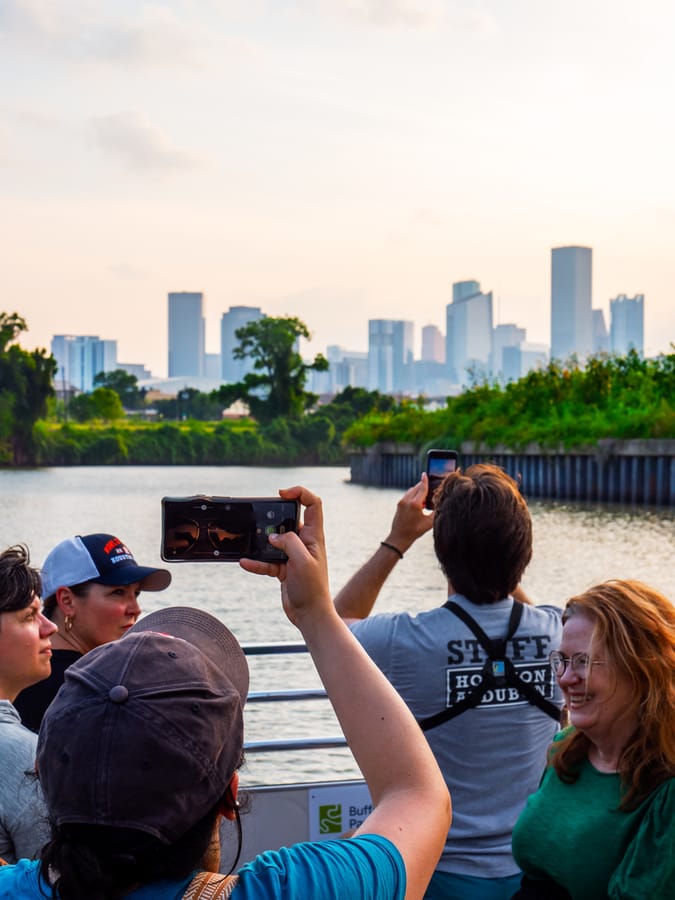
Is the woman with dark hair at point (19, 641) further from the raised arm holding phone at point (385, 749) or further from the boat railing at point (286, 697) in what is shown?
the boat railing at point (286, 697)

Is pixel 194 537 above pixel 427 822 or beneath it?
above

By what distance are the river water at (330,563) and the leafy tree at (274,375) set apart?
4321cm

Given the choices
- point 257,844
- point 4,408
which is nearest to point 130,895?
point 257,844

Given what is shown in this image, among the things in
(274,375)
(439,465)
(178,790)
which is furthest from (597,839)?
(274,375)

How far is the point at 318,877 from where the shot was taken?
55.0 inches

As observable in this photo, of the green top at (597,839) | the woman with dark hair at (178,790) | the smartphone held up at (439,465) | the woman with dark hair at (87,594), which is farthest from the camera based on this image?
the woman with dark hair at (87,594)

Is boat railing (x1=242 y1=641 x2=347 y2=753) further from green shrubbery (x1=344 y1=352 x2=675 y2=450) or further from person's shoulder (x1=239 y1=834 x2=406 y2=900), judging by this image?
green shrubbery (x1=344 y1=352 x2=675 y2=450)

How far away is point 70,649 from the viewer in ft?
11.0

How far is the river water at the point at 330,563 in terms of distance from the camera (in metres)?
10.4

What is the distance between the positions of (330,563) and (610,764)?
22.3m

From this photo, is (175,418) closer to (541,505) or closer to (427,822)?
(541,505)

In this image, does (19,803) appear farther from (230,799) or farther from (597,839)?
(597,839)

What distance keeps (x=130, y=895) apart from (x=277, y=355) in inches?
4021

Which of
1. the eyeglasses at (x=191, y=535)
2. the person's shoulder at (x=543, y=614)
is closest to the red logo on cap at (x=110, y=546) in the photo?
the person's shoulder at (x=543, y=614)
